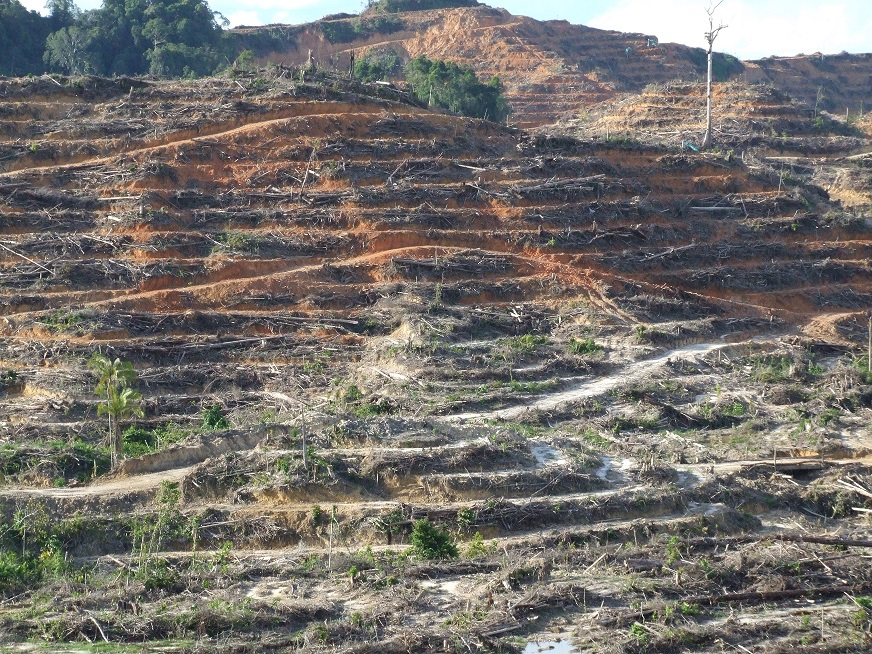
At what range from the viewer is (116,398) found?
20.7m

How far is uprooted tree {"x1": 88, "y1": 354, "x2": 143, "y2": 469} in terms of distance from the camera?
67.8 ft

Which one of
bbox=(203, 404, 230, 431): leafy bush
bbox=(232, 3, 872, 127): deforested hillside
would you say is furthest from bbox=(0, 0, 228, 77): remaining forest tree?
bbox=(203, 404, 230, 431): leafy bush

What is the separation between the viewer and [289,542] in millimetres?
17781

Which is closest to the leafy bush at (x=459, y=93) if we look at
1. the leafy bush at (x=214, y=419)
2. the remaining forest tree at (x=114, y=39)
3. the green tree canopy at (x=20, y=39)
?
the remaining forest tree at (x=114, y=39)

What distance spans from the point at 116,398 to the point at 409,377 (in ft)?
21.3

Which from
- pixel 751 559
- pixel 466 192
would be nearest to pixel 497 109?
pixel 466 192

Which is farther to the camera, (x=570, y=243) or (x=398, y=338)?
(x=570, y=243)

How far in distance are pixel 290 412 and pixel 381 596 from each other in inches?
324

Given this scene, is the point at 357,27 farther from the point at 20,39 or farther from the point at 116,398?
the point at 116,398

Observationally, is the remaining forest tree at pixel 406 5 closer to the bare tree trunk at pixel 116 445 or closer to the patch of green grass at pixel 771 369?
the patch of green grass at pixel 771 369

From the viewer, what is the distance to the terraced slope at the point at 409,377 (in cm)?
1519

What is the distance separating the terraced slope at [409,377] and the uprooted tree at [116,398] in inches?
24.2

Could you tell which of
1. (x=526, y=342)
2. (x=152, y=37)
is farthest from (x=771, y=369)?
(x=152, y=37)

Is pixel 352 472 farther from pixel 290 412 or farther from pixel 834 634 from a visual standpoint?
pixel 834 634
